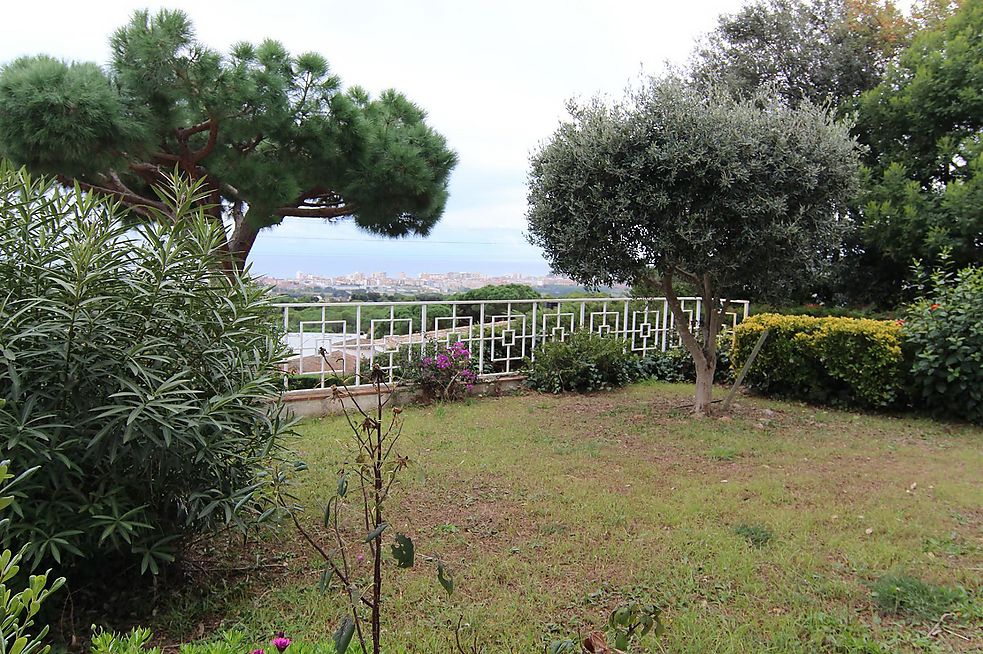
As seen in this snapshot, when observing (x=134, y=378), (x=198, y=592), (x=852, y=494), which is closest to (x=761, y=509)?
(x=852, y=494)

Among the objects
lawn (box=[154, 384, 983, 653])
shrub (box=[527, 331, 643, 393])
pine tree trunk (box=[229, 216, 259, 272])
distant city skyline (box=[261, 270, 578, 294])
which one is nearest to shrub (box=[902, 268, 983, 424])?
lawn (box=[154, 384, 983, 653])

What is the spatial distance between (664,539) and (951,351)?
3.91 metres

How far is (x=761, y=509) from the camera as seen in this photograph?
122 inches

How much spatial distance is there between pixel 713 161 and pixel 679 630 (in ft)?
10.9

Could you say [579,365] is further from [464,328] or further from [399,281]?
[399,281]

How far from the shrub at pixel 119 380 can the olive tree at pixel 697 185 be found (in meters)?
3.02

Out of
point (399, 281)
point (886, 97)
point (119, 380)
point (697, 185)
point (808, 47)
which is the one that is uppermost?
point (808, 47)

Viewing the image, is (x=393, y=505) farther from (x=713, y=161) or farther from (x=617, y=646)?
(x=713, y=161)

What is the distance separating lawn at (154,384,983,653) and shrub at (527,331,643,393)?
5.50 ft

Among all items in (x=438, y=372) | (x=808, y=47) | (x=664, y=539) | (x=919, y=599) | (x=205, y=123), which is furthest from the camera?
(x=808, y=47)

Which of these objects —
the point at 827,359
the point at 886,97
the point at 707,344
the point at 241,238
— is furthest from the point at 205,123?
the point at 886,97

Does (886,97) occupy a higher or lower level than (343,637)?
higher

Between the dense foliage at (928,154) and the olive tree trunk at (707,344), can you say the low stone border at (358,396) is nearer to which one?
the olive tree trunk at (707,344)

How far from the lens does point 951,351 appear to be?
16.6 feet
